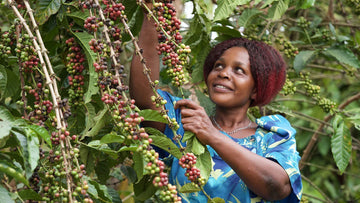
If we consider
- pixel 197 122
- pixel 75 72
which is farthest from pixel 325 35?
pixel 75 72

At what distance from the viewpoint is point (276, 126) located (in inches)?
82.1

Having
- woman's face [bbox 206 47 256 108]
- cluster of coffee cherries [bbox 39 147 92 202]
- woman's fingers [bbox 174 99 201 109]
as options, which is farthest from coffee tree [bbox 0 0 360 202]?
woman's face [bbox 206 47 256 108]

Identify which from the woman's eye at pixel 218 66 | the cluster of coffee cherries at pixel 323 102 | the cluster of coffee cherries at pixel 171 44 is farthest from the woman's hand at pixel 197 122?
the cluster of coffee cherries at pixel 323 102

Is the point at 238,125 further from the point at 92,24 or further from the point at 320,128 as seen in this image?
the point at 320,128

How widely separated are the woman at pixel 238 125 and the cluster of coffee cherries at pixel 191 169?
0.63ft

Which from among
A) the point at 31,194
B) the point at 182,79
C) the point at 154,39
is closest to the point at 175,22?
the point at 182,79

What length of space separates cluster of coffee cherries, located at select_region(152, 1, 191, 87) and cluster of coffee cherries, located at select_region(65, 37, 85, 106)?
1.18 ft

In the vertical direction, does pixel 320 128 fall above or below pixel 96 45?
below

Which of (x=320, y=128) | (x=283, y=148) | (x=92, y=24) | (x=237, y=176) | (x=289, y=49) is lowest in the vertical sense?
(x=320, y=128)

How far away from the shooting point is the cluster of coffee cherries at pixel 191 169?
4.52 feet

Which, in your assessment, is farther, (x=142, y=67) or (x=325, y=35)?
(x=325, y=35)

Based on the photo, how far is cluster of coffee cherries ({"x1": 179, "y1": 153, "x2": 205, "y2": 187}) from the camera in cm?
A: 138

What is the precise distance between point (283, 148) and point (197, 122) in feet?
1.87

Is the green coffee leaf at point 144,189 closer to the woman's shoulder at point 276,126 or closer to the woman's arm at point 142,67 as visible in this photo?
the woman's arm at point 142,67
